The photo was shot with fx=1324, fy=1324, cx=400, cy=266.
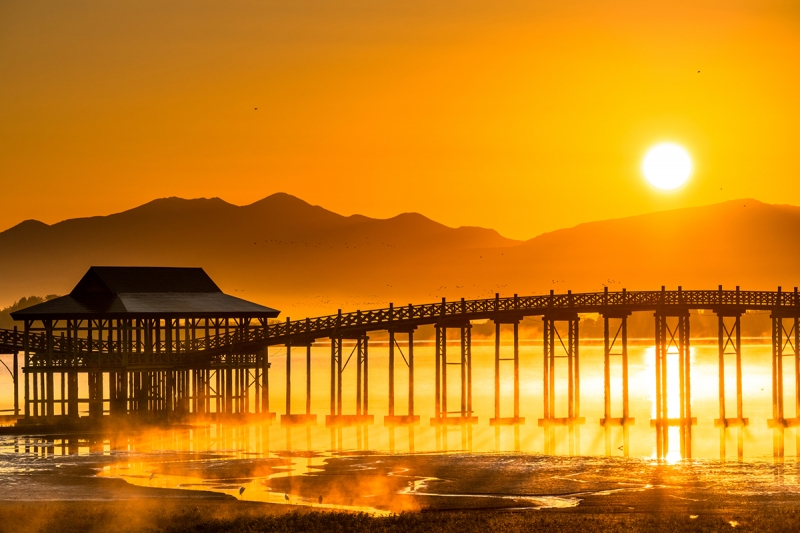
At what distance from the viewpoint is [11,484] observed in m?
48.1

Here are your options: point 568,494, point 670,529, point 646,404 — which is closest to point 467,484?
point 568,494

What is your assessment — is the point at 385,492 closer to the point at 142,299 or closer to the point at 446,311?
the point at 446,311

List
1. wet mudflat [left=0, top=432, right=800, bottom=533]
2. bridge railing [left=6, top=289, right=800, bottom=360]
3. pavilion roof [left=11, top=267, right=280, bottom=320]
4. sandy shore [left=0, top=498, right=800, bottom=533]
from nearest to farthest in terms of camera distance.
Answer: sandy shore [left=0, top=498, right=800, bottom=533]
wet mudflat [left=0, top=432, right=800, bottom=533]
pavilion roof [left=11, top=267, right=280, bottom=320]
bridge railing [left=6, top=289, right=800, bottom=360]

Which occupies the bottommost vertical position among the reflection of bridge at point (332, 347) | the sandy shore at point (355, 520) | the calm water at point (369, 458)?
the sandy shore at point (355, 520)

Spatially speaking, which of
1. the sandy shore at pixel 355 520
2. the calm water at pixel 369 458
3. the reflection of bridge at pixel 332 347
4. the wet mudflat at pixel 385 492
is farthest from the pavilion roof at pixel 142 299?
the sandy shore at pixel 355 520

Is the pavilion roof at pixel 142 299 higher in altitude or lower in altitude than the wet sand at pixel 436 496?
higher

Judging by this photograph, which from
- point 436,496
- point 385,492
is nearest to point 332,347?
point 385,492

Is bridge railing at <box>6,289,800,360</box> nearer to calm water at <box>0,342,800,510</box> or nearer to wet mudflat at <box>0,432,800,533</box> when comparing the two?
calm water at <box>0,342,800,510</box>

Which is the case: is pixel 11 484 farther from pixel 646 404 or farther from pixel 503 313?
pixel 646 404

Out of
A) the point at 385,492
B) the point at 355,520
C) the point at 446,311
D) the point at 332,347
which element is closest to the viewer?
the point at 355,520

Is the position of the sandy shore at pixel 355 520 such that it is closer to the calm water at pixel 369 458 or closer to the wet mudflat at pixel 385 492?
the wet mudflat at pixel 385 492

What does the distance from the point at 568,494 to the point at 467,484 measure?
4.32 metres

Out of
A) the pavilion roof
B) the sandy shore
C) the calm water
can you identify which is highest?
the pavilion roof

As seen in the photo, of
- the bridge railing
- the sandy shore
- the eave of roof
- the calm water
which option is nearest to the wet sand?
the sandy shore
